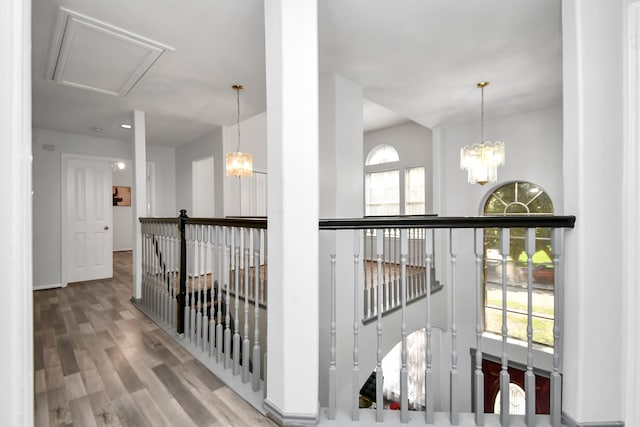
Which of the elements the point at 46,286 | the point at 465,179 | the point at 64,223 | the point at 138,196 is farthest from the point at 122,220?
the point at 465,179

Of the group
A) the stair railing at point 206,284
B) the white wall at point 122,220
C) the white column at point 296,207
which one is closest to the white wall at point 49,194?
the stair railing at point 206,284

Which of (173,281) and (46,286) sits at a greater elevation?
(173,281)

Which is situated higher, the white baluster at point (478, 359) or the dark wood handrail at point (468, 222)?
the dark wood handrail at point (468, 222)

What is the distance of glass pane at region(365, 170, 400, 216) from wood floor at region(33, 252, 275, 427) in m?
5.26

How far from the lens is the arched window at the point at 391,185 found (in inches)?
248

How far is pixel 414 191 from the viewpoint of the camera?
633cm

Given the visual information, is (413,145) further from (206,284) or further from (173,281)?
(173,281)

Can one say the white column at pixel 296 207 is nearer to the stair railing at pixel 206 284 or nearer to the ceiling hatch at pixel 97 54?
the stair railing at pixel 206 284

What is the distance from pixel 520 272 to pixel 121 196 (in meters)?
10.1

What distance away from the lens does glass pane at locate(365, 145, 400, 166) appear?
6.74 m

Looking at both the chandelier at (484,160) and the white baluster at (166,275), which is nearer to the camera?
the white baluster at (166,275)

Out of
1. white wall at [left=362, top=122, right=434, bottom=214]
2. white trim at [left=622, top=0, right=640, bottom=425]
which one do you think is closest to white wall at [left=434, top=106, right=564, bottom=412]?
white wall at [left=362, top=122, right=434, bottom=214]

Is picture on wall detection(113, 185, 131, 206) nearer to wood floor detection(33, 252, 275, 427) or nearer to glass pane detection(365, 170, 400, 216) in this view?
wood floor detection(33, 252, 275, 427)

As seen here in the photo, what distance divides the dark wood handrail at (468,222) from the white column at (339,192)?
4.82ft
